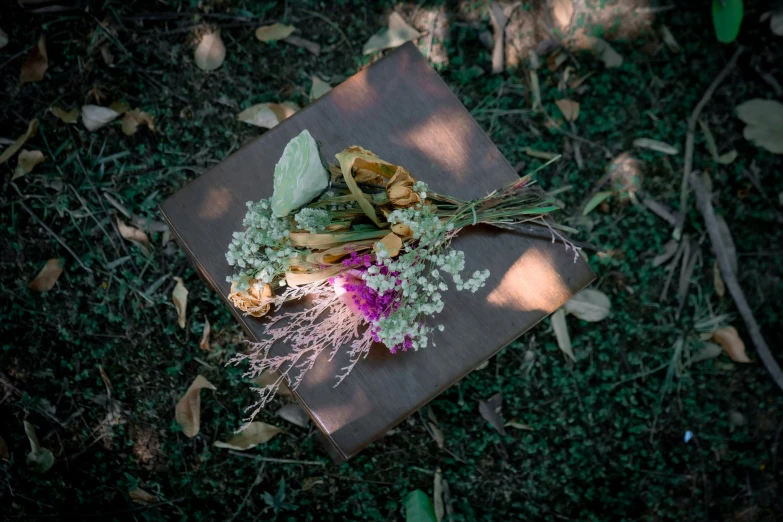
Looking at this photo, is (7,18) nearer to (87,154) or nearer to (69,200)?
(87,154)

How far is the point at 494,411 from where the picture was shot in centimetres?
223

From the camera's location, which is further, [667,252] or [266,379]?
[667,252]

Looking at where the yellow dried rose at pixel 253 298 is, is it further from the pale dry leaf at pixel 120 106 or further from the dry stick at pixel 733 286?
the dry stick at pixel 733 286

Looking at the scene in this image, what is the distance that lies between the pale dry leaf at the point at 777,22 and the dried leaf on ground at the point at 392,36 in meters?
1.46

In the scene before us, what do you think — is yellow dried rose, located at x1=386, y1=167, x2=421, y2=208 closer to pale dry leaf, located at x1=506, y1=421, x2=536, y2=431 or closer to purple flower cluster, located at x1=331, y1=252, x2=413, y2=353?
purple flower cluster, located at x1=331, y1=252, x2=413, y2=353

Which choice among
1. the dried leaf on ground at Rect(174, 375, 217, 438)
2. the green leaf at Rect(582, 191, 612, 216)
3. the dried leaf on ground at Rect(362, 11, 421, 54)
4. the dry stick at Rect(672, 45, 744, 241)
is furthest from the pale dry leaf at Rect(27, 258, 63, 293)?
the dry stick at Rect(672, 45, 744, 241)

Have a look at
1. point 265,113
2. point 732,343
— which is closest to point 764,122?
point 732,343

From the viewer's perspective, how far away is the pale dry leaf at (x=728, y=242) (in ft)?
7.68

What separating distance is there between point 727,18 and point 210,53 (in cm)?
210

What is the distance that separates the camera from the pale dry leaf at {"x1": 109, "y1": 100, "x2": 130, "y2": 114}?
2.28m

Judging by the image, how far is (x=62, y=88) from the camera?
7.49ft

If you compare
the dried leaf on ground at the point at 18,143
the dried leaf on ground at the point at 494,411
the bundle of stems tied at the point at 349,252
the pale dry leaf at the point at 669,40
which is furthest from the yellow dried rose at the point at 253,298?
the pale dry leaf at the point at 669,40

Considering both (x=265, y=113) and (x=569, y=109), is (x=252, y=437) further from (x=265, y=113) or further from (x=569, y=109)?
(x=569, y=109)

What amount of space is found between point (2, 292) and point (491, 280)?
1933 mm
